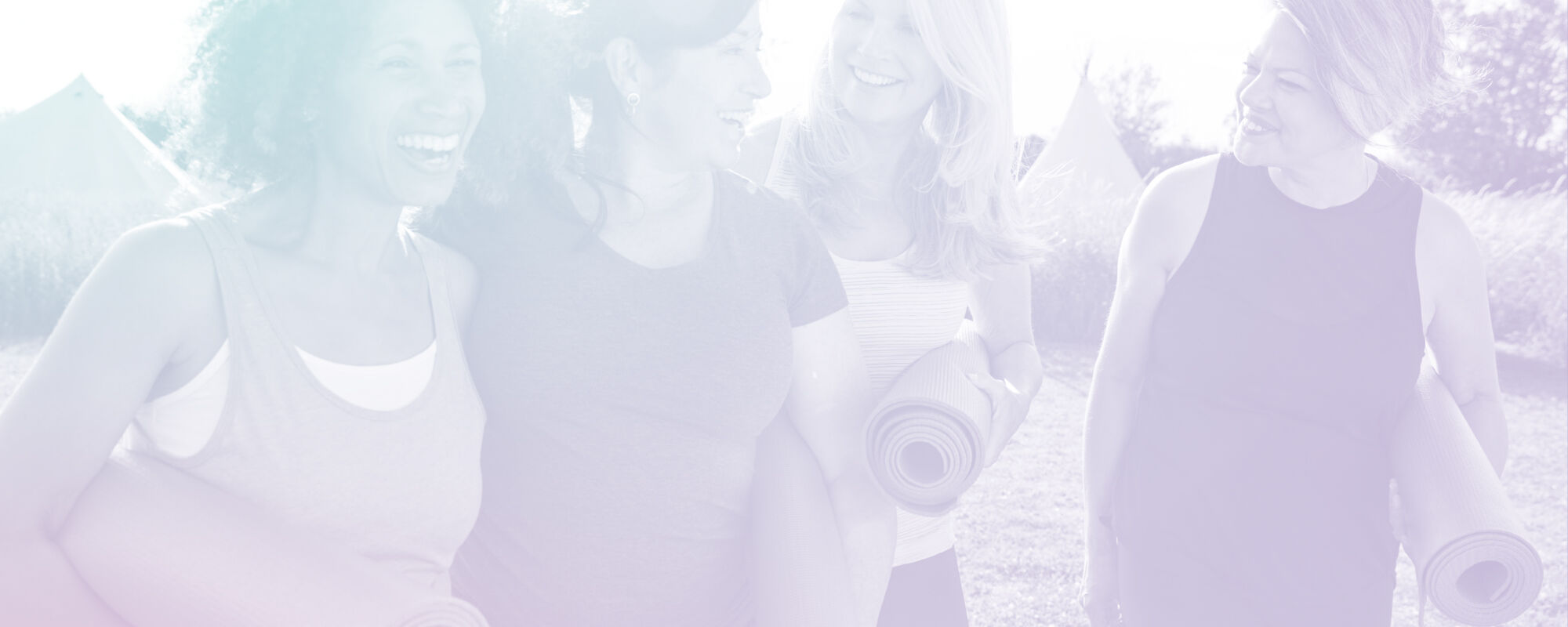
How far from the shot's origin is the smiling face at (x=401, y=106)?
158cm

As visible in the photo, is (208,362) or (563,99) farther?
(563,99)

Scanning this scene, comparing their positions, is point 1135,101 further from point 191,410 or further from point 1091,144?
point 191,410

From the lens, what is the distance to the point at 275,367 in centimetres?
148

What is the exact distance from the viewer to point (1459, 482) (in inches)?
85.8

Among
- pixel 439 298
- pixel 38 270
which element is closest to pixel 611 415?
pixel 439 298

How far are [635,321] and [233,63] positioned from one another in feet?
1.94

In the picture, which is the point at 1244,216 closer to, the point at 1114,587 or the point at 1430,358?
the point at 1430,358

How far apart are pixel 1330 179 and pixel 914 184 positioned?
806 mm

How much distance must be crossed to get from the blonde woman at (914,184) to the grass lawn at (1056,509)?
2.64 m

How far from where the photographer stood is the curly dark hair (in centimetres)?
155

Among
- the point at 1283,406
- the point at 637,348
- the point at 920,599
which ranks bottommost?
the point at 920,599

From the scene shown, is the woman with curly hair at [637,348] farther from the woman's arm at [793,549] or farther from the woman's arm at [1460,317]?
the woman's arm at [1460,317]

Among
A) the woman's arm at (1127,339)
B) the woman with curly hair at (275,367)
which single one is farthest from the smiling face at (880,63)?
the woman with curly hair at (275,367)

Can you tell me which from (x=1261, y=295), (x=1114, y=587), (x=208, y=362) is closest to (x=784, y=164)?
(x=1261, y=295)
